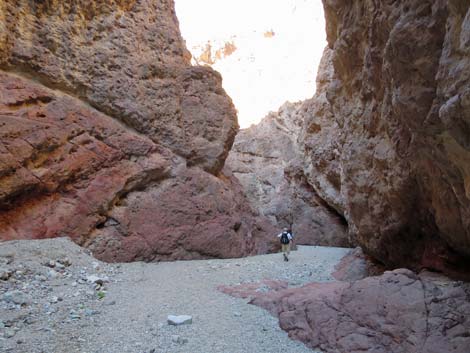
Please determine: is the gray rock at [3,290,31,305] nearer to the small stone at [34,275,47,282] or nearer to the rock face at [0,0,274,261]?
the small stone at [34,275,47,282]

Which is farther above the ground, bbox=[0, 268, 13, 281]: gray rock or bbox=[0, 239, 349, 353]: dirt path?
bbox=[0, 268, 13, 281]: gray rock

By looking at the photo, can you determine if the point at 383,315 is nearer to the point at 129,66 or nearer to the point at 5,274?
the point at 5,274

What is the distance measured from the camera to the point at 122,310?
519cm

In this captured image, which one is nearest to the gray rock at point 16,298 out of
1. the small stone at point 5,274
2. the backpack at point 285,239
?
the small stone at point 5,274

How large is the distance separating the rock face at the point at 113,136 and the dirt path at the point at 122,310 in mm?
1268

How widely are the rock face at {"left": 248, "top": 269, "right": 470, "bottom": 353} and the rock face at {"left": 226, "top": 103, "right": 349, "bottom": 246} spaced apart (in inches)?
452

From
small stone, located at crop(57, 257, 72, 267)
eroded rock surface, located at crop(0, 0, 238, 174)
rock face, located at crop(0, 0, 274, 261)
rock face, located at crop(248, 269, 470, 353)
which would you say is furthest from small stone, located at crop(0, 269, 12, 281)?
eroded rock surface, located at crop(0, 0, 238, 174)

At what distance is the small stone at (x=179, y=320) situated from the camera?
15.4 ft

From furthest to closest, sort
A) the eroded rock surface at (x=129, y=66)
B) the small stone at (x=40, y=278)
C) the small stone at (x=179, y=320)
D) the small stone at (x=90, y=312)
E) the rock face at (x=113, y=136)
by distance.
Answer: the eroded rock surface at (x=129, y=66)
the rock face at (x=113, y=136)
the small stone at (x=40, y=278)
the small stone at (x=90, y=312)
the small stone at (x=179, y=320)

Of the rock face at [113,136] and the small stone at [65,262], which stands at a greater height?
the rock face at [113,136]

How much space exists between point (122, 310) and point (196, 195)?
5699 millimetres

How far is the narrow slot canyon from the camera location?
4270mm

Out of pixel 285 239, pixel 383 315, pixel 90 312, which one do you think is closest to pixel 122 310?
pixel 90 312

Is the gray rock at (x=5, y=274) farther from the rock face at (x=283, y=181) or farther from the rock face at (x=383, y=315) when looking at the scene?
the rock face at (x=283, y=181)
